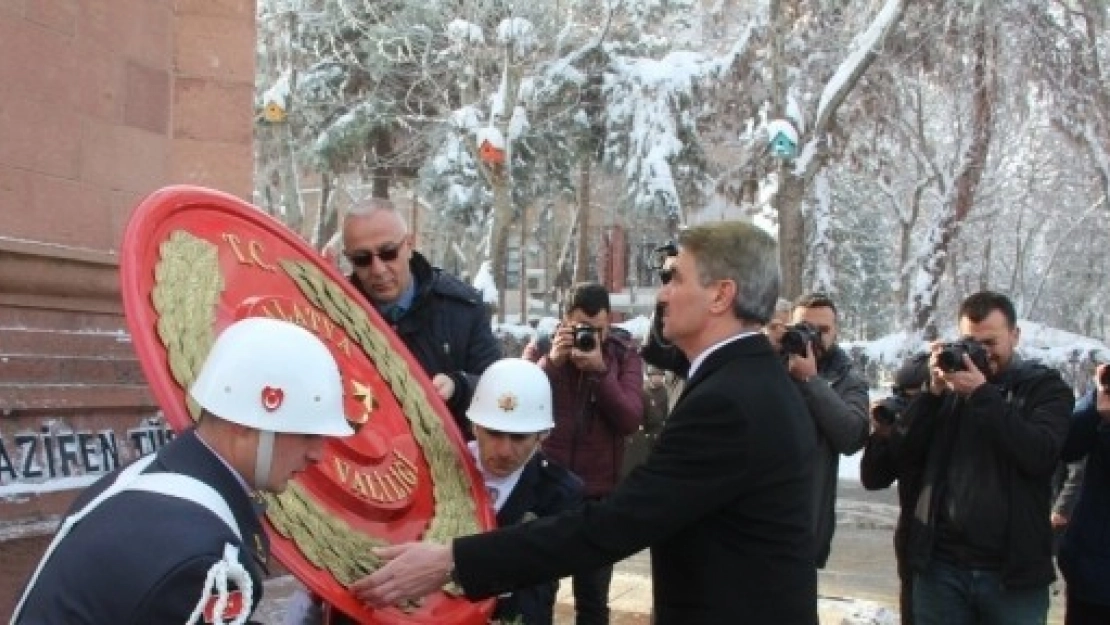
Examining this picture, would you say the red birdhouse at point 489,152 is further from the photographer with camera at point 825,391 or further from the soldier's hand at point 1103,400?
the soldier's hand at point 1103,400

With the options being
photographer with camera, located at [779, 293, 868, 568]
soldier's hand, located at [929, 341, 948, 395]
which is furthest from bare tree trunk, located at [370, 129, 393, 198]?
soldier's hand, located at [929, 341, 948, 395]

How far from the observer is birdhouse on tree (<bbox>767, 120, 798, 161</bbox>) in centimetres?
1645

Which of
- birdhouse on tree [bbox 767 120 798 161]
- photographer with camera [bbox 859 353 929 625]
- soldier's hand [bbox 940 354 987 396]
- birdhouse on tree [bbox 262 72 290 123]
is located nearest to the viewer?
soldier's hand [bbox 940 354 987 396]

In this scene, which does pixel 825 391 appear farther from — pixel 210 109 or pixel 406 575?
pixel 210 109

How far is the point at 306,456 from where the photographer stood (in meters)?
2.07

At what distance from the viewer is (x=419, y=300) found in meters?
3.98

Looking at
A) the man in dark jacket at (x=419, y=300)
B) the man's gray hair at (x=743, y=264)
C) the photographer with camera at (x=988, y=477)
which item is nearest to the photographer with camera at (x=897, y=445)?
the photographer with camera at (x=988, y=477)

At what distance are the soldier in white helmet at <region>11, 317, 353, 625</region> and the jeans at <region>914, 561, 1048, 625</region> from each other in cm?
326

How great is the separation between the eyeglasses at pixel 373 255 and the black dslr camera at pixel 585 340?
1661 mm

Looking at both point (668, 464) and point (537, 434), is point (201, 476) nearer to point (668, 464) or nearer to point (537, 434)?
point (668, 464)

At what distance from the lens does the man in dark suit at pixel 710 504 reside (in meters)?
2.69

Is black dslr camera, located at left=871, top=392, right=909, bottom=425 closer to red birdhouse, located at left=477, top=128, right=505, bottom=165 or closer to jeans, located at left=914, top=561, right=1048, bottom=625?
jeans, located at left=914, top=561, right=1048, bottom=625

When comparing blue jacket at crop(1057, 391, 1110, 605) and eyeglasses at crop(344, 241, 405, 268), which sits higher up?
eyeglasses at crop(344, 241, 405, 268)

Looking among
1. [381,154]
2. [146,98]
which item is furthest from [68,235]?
[381,154]
